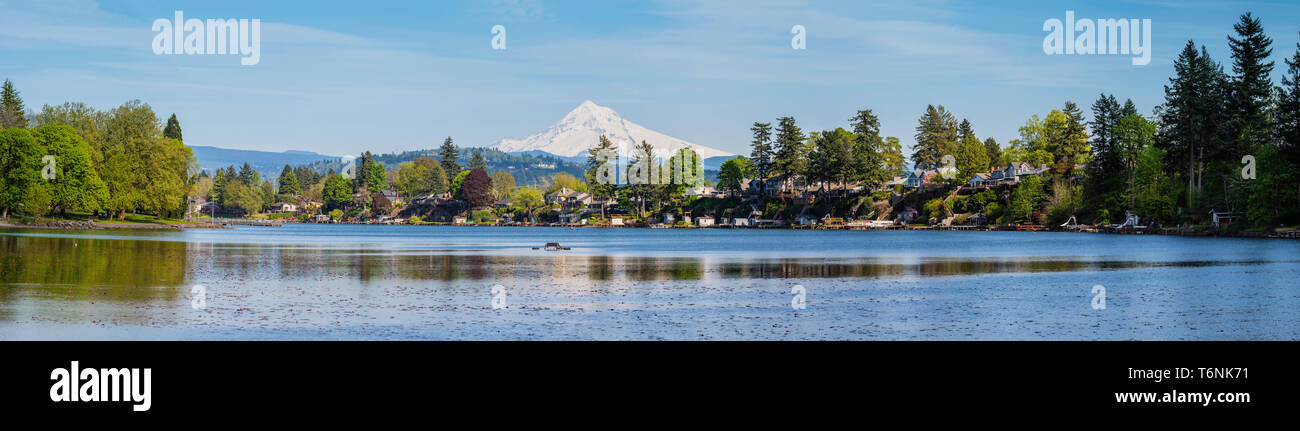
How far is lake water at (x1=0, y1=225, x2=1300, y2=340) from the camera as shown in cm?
2308

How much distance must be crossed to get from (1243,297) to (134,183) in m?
113

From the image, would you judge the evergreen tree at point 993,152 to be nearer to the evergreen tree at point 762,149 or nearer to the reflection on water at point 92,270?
the evergreen tree at point 762,149

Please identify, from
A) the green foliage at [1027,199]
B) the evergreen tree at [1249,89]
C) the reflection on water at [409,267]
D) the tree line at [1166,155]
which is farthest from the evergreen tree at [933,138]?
the reflection on water at [409,267]

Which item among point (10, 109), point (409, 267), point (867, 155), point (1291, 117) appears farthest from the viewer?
point (867, 155)

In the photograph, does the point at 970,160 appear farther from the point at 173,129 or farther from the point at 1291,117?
the point at 173,129

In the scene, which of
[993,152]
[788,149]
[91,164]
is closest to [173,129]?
[91,164]

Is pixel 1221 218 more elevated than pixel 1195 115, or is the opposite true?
pixel 1195 115

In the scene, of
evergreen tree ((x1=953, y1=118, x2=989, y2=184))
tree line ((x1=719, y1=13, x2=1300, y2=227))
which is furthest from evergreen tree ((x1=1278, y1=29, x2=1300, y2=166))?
evergreen tree ((x1=953, y1=118, x2=989, y2=184))

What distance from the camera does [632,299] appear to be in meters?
31.4

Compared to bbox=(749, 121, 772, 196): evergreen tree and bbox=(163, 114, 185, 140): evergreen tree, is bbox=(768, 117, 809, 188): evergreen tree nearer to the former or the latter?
bbox=(749, 121, 772, 196): evergreen tree

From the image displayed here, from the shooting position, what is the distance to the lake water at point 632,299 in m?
23.1
